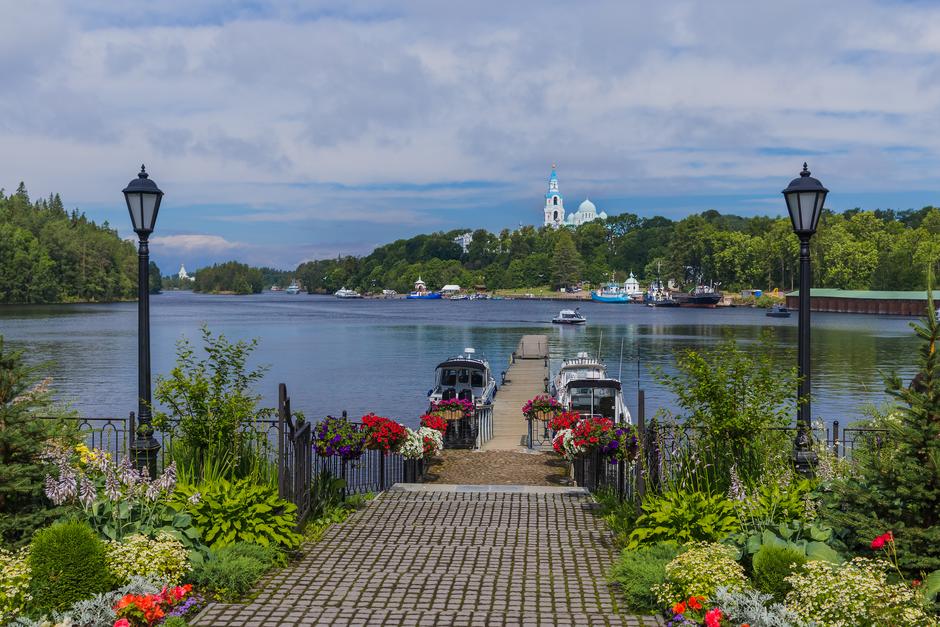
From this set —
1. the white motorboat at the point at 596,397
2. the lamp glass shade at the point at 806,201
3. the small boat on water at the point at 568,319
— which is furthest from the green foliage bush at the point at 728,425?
the small boat on water at the point at 568,319

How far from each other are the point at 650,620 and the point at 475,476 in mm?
9374

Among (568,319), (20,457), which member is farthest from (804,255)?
(568,319)

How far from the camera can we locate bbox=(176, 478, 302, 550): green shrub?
7.86m

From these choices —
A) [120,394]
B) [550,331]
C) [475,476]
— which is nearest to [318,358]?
[120,394]

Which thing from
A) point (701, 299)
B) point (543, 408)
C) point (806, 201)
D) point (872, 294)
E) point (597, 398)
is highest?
→ point (806, 201)

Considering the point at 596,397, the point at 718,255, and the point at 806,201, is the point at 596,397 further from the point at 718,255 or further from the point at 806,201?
the point at 718,255

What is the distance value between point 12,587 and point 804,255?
27.2 ft

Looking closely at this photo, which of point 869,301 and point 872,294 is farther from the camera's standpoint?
point 872,294

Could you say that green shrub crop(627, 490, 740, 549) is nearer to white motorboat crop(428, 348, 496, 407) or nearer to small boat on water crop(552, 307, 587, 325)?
white motorboat crop(428, 348, 496, 407)

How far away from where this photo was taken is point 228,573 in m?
6.98

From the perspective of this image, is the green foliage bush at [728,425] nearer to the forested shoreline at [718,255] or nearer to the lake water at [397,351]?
the lake water at [397,351]

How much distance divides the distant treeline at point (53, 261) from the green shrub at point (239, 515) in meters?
157

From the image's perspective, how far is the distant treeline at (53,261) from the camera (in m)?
149

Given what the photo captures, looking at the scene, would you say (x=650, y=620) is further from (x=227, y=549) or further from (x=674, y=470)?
(x=227, y=549)
